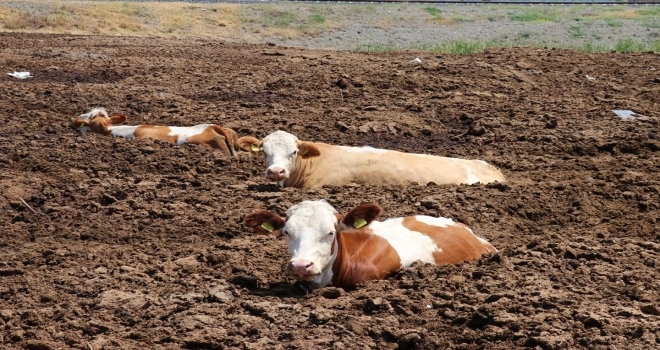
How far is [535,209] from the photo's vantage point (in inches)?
388

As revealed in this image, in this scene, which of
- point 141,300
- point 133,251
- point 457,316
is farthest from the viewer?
point 133,251

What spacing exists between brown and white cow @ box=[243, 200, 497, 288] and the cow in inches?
124

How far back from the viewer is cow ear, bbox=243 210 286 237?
7.40m

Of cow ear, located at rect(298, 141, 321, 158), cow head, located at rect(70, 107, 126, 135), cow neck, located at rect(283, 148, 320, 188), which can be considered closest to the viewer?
cow ear, located at rect(298, 141, 321, 158)

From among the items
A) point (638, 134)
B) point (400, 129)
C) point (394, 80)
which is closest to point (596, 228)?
point (638, 134)

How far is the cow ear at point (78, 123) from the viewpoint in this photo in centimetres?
1363

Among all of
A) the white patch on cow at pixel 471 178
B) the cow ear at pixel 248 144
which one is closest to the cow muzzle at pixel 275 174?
the cow ear at pixel 248 144

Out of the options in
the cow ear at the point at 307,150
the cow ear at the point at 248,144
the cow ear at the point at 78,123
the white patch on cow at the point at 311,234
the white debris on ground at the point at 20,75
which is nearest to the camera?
the white patch on cow at the point at 311,234

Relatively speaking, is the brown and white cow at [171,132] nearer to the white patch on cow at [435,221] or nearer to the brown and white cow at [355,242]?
the white patch on cow at [435,221]

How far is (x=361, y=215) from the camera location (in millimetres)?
7406

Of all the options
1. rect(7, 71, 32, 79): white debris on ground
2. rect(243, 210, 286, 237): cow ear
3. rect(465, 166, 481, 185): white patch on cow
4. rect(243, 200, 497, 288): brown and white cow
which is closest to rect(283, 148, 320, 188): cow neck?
rect(465, 166, 481, 185): white patch on cow

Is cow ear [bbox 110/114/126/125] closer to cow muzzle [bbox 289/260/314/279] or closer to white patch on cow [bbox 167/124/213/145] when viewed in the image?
white patch on cow [bbox 167/124/213/145]

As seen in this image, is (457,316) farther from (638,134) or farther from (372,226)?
(638,134)

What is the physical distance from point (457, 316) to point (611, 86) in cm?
1220
